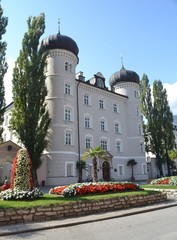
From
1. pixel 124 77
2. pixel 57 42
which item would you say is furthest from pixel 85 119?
pixel 124 77

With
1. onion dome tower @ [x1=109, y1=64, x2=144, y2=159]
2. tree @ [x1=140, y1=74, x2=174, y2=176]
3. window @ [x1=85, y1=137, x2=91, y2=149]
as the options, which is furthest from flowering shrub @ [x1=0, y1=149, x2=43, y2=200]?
tree @ [x1=140, y1=74, x2=174, y2=176]

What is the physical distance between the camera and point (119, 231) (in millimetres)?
6750

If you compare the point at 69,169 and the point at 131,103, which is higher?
the point at 131,103

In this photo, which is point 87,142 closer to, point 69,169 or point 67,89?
point 69,169

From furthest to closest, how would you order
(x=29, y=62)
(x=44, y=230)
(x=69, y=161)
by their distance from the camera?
(x=69, y=161)
(x=29, y=62)
(x=44, y=230)

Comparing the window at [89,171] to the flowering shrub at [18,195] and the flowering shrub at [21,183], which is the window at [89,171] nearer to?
the flowering shrub at [21,183]

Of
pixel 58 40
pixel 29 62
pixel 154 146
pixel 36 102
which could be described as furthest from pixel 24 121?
pixel 154 146

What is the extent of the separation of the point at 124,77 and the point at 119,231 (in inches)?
1315

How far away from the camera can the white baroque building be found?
1040 inches

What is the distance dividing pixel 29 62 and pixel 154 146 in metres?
24.1

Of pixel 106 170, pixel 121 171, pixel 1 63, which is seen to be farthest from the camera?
pixel 121 171

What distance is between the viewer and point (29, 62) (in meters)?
24.5

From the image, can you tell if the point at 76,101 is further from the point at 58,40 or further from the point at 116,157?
the point at 116,157

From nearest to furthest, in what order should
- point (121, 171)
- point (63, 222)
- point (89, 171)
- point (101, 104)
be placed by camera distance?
point (63, 222) → point (89, 171) → point (121, 171) → point (101, 104)
